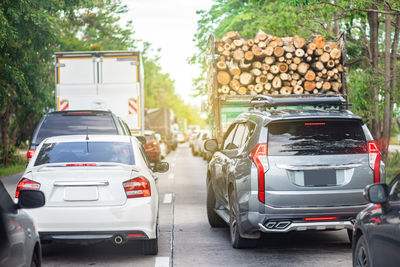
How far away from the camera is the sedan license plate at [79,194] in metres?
7.08

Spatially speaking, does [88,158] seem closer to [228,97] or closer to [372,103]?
[228,97]

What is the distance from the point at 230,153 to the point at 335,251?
1.90 metres

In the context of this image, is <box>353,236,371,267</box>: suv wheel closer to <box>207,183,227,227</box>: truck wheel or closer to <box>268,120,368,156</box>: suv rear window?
<box>268,120,368,156</box>: suv rear window

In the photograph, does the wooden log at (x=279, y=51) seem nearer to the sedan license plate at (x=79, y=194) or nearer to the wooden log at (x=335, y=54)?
the wooden log at (x=335, y=54)

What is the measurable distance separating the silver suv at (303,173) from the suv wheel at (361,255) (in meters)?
1.69

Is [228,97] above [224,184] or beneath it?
above

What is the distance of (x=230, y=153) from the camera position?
8938 mm

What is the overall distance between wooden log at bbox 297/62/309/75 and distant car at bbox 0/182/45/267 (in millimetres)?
10862

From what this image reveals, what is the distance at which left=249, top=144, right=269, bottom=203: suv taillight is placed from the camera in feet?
24.3

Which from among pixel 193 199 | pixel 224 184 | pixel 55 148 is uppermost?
pixel 55 148

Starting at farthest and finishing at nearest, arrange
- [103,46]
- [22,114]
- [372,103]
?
[103,46]
[22,114]
[372,103]

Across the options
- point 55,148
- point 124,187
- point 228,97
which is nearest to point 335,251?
point 124,187

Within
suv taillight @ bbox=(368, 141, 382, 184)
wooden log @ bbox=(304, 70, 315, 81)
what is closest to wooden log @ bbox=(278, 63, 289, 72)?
wooden log @ bbox=(304, 70, 315, 81)

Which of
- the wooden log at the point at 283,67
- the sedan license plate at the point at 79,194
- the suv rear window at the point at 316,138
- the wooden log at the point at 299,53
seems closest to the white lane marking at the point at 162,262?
the sedan license plate at the point at 79,194
